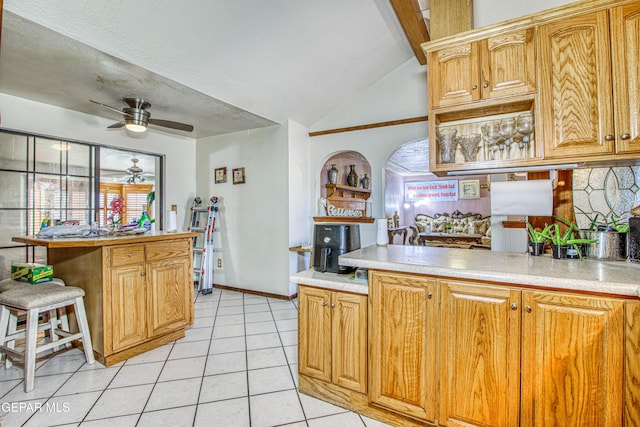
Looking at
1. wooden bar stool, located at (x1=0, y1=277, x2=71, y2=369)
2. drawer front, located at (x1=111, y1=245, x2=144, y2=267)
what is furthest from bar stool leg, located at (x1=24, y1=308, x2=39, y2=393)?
drawer front, located at (x1=111, y1=245, x2=144, y2=267)

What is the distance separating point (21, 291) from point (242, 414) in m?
1.81

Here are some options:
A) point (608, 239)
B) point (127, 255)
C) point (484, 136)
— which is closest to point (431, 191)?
point (484, 136)

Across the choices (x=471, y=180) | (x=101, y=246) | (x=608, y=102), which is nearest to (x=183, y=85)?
(x=101, y=246)

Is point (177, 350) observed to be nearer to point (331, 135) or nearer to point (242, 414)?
point (242, 414)

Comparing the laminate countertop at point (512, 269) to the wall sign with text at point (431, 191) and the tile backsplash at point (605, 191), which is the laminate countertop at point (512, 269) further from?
the wall sign with text at point (431, 191)

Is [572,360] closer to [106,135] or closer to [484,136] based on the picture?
[484,136]

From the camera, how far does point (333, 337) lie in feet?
6.07

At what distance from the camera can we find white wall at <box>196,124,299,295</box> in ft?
13.6

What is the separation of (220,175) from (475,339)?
417 centimetres

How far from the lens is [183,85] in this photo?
2.86 m

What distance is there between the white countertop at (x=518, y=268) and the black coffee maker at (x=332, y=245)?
100 mm

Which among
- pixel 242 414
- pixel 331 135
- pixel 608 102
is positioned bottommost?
pixel 242 414

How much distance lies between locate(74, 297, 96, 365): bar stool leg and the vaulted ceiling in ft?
6.23

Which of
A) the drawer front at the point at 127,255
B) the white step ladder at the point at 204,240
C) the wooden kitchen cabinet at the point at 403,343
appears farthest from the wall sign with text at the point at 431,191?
the drawer front at the point at 127,255
